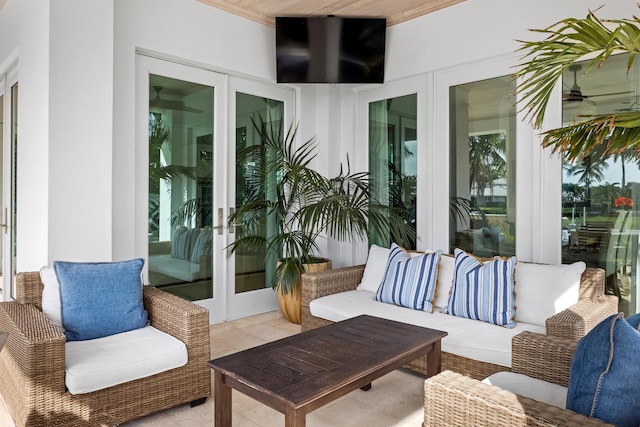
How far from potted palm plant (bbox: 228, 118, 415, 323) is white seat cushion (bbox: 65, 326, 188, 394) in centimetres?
159

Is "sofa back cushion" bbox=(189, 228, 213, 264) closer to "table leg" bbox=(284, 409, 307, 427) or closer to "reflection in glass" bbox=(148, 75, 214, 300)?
"reflection in glass" bbox=(148, 75, 214, 300)

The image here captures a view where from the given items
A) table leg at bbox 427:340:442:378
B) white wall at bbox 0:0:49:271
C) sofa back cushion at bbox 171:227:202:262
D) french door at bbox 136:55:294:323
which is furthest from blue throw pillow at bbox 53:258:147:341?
table leg at bbox 427:340:442:378

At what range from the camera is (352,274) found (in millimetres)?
3770

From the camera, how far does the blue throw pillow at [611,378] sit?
125cm

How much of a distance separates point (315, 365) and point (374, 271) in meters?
1.86

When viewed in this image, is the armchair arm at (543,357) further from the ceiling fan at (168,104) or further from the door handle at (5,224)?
the door handle at (5,224)

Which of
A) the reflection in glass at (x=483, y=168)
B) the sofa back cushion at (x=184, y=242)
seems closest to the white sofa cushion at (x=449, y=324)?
the reflection in glass at (x=483, y=168)

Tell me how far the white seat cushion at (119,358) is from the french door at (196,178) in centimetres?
133

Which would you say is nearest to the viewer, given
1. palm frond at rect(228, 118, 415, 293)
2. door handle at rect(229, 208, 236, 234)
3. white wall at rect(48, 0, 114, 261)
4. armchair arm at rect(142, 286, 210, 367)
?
armchair arm at rect(142, 286, 210, 367)

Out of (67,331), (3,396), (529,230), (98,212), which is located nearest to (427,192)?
(529,230)

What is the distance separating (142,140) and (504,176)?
2.90 m

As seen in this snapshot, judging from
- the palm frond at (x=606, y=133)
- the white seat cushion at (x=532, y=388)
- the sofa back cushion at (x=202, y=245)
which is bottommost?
the white seat cushion at (x=532, y=388)

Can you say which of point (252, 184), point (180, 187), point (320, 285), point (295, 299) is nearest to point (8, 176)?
point (180, 187)

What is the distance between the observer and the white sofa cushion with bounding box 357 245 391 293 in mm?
3665
